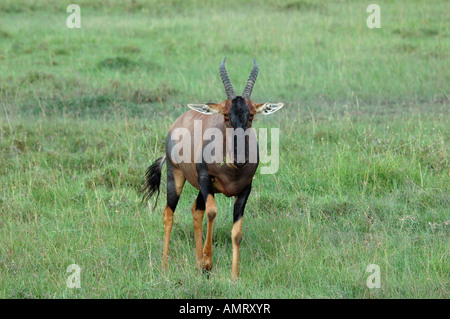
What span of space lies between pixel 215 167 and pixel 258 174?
7.38 feet

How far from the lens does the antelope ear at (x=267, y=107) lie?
524 centimetres

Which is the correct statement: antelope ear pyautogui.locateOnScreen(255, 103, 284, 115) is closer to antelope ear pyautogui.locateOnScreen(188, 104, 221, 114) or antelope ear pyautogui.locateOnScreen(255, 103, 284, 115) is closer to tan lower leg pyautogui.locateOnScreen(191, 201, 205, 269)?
antelope ear pyautogui.locateOnScreen(188, 104, 221, 114)

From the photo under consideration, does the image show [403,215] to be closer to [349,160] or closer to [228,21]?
[349,160]

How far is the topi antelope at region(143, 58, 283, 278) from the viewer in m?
5.10

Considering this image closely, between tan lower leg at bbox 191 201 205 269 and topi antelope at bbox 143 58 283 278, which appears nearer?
topi antelope at bbox 143 58 283 278

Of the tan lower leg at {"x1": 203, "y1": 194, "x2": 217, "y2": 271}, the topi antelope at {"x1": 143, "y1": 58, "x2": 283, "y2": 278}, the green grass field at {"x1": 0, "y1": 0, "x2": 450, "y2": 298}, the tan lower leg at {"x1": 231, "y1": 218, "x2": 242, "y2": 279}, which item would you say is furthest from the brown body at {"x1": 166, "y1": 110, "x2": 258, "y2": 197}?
the green grass field at {"x1": 0, "y1": 0, "x2": 450, "y2": 298}

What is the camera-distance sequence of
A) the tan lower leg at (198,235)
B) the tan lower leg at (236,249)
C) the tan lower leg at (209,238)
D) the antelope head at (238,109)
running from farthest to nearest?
the tan lower leg at (198,235)
the tan lower leg at (209,238)
the tan lower leg at (236,249)
the antelope head at (238,109)

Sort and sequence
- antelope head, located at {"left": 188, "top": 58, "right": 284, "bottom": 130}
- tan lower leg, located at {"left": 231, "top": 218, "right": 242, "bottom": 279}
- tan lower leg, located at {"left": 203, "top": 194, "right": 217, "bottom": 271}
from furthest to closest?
tan lower leg, located at {"left": 203, "top": 194, "right": 217, "bottom": 271}
tan lower leg, located at {"left": 231, "top": 218, "right": 242, "bottom": 279}
antelope head, located at {"left": 188, "top": 58, "right": 284, "bottom": 130}

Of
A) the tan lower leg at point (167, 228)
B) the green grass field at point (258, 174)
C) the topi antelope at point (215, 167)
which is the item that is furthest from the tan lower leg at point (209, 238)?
the tan lower leg at point (167, 228)

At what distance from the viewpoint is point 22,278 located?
17.1 ft

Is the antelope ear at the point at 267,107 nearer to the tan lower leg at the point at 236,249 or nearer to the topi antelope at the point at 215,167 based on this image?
the topi antelope at the point at 215,167

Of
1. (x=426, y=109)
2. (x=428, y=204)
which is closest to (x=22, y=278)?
(x=428, y=204)

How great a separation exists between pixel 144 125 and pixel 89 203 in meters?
2.94

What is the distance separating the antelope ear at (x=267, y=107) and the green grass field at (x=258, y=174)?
1214mm
